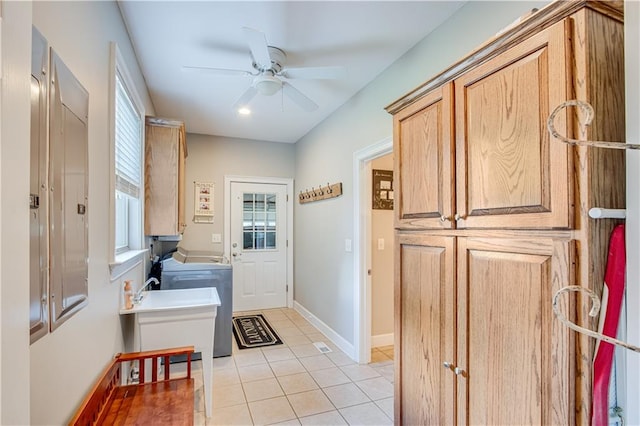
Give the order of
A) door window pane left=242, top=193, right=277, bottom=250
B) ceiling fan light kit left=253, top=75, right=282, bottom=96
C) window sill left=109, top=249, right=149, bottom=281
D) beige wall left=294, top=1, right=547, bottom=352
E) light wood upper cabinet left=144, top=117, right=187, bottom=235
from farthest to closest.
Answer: door window pane left=242, top=193, right=277, bottom=250, light wood upper cabinet left=144, top=117, right=187, bottom=235, ceiling fan light kit left=253, top=75, right=282, bottom=96, beige wall left=294, top=1, right=547, bottom=352, window sill left=109, top=249, right=149, bottom=281

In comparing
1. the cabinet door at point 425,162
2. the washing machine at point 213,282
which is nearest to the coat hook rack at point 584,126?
the cabinet door at point 425,162

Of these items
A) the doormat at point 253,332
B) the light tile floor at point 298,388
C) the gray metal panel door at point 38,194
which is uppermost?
the gray metal panel door at point 38,194

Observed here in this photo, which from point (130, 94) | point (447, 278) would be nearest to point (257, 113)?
point (130, 94)

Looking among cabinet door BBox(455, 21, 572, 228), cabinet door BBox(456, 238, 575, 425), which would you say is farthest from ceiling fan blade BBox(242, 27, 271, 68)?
cabinet door BBox(456, 238, 575, 425)

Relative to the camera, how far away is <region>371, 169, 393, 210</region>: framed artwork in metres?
3.54

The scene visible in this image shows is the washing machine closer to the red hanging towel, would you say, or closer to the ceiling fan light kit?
the ceiling fan light kit

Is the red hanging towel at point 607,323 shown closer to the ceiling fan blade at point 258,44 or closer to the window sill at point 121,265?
the ceiling fan blade at point 258,44

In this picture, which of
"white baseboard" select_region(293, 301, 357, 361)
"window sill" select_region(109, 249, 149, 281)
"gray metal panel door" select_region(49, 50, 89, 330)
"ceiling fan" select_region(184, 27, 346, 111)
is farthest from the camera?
"white baseboard" select_region(293, 301, 357, 361)

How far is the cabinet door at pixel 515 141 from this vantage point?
875mm

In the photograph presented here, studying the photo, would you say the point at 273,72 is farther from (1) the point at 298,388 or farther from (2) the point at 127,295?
(1) the point at 298,388

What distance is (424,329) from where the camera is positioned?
1.39m

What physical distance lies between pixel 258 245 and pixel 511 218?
4281 millimetres

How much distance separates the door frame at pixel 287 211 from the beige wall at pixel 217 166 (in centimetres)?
6

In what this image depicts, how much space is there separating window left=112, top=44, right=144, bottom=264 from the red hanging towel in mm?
2034
